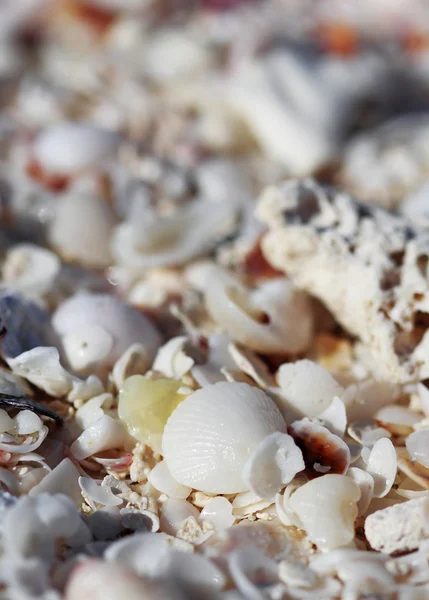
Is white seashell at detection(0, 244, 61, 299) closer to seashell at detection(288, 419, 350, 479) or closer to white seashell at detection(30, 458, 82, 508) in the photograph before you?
white seashell at detection(30, 458, 82, 508)

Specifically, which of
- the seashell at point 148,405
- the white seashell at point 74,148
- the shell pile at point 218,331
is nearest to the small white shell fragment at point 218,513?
the shell pile at point 218,331

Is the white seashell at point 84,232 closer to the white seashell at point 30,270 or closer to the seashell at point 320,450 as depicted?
the white seashell at point 30,270

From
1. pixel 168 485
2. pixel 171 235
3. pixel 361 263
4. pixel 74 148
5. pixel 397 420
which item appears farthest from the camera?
pixel 74 148

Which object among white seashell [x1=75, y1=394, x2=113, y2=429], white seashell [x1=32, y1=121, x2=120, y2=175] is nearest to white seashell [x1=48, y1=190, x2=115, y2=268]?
white seashell [x1=32, y1=121, x2=120, y2=175]

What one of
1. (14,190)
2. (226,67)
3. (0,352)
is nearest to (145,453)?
(0,352)

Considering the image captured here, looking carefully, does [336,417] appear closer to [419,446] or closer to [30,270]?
[419,446]

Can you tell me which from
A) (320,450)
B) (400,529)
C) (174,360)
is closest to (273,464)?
(320,450)

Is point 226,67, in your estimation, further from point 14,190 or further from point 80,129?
point 14,190
